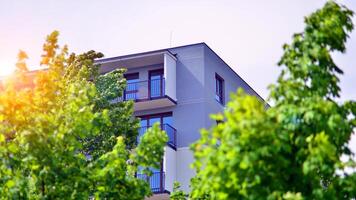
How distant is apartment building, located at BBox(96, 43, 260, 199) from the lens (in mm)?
37469

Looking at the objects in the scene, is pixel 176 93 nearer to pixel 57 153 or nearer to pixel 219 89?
pixel 219 89

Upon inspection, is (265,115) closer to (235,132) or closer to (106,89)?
(235,132)

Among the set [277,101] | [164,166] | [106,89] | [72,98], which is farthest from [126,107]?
[277,101]

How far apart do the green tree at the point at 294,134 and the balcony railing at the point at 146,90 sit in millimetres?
25004

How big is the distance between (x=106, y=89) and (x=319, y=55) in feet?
58.2

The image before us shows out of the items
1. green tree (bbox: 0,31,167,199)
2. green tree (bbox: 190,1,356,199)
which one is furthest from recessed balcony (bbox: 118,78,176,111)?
green tree (bbox: 190,1,356,199)

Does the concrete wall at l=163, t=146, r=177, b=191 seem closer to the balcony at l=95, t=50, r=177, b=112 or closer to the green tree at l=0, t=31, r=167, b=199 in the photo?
the balcony at l=95, t=50, r=177, b=112

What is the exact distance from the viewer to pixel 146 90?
125ft

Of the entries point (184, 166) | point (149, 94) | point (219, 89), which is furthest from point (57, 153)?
point (219, 89)

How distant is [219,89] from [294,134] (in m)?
28.7

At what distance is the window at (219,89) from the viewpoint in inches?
1578

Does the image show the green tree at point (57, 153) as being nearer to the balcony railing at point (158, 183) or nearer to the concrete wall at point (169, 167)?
the balcony railing at point (158, 183)

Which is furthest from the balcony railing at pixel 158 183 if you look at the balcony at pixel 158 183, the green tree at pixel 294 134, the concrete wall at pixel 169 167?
the green tree at pixel 294 134

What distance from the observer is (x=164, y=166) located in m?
36.7
